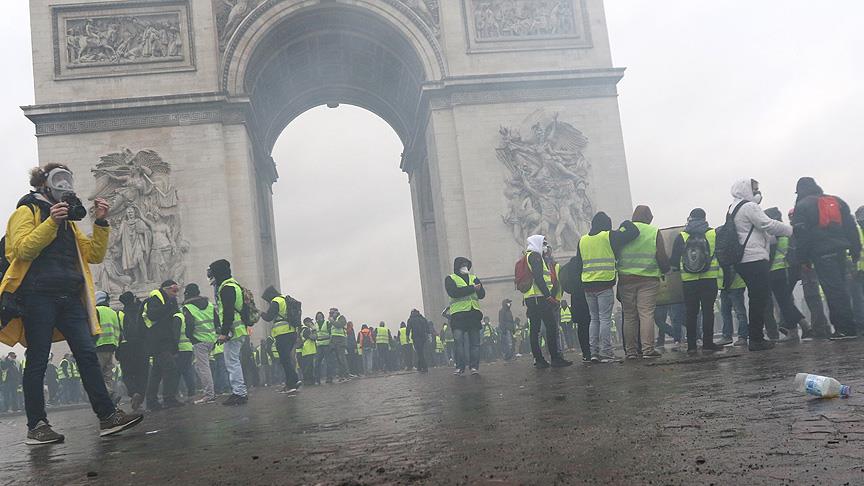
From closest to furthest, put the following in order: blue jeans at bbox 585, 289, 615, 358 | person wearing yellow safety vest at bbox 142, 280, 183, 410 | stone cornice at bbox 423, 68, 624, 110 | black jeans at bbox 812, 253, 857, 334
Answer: black jeans at bbox 812, 253, 857, 334, blue jeans at bbox 585, 289, 615, 358, person wearing yellow safety vest at bbox 142, 280, 183, 410, stone cornice at bbox 423, 68, 624, 110

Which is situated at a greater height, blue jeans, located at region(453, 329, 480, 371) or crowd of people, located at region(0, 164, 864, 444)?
crowd of people, located at region(0, 164, 864, 444)

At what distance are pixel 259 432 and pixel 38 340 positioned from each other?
5.77 feet

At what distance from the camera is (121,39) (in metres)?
22.6

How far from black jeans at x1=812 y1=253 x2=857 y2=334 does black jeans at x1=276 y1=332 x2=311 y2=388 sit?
7494 mm

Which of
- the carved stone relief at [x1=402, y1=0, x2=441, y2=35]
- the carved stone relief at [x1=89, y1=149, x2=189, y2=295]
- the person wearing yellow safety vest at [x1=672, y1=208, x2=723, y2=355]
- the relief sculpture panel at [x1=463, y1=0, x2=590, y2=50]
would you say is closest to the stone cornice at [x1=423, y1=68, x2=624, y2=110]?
the relief sculpture panel at [x1=463, y1=0, x2=590, y2=50]

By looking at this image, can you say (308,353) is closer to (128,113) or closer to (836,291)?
(128,113)

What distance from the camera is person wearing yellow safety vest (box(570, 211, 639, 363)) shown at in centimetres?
958

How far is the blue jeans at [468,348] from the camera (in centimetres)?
1209

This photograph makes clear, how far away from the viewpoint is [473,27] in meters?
23.7

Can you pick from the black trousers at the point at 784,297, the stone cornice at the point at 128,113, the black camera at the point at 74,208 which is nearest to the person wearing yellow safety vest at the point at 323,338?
the stone cornice at the point at 128,113

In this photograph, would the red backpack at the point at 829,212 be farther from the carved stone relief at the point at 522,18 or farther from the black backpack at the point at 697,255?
the carved stone relief at the point at 522,18

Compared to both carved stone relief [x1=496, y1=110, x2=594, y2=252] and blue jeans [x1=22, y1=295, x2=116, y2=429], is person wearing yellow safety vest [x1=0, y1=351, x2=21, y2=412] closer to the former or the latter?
carved stone relief [x1=496, y1=110, x2=594, y2=252]

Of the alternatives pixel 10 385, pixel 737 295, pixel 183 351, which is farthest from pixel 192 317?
pixel 10 385

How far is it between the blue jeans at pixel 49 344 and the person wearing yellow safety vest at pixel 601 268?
5904mm
